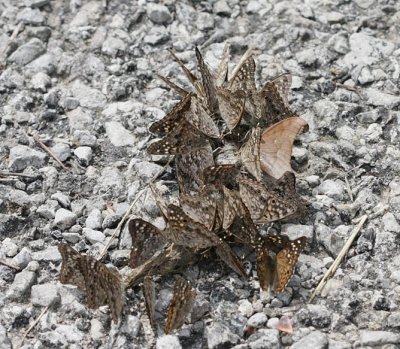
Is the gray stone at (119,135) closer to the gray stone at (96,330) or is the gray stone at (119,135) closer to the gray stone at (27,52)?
the gray stone at (27,52)

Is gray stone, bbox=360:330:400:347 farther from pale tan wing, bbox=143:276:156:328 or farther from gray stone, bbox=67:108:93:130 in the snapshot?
gray stone, bbox=67:108:93:130

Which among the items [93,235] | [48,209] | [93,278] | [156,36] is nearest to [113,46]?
[156,36]

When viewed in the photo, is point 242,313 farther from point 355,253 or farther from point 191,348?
point 355,253

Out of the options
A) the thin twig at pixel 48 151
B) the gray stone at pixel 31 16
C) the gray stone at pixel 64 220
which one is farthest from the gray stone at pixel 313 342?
the gray stone at pixel 31 16

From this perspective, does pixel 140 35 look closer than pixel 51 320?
No

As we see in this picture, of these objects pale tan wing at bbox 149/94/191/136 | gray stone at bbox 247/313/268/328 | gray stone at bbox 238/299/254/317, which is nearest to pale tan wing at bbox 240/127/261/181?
pale tan wing at bbox 149/94/191/136

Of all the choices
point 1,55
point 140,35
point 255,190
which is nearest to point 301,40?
point 140,35
